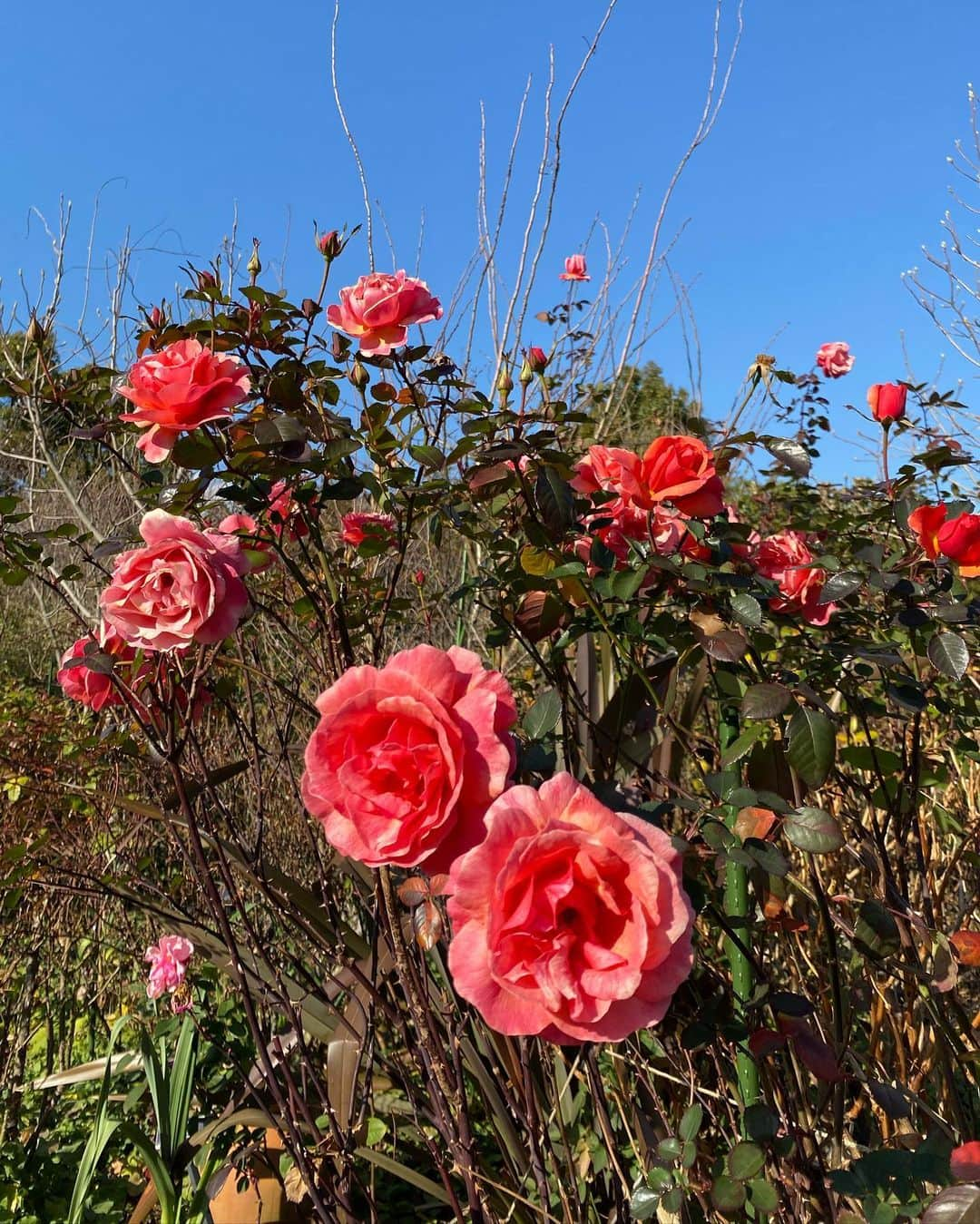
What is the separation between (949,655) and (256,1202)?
5.29ft

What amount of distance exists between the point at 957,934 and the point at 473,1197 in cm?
66

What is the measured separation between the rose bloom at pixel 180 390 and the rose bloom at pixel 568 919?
0.68 metres

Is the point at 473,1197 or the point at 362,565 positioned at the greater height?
the point at 362,565

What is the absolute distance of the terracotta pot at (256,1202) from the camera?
1601 mm

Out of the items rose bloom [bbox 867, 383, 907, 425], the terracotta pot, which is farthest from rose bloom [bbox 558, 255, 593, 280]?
the terracotta pot

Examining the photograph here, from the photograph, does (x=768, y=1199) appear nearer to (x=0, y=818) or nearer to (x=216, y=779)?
(x=216, y=779)

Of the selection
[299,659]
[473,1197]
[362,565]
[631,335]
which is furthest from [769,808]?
[631,335]

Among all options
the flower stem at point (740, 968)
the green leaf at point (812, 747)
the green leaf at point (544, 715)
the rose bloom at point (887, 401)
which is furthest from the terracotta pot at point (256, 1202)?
the rose bloom at point (887, 401)

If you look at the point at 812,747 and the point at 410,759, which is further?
the point at 812,747

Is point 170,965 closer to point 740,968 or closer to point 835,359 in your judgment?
point 740,968

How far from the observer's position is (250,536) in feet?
3.87

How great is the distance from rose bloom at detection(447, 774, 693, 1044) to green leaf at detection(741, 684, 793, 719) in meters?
0.22

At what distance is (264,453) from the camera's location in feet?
3.49

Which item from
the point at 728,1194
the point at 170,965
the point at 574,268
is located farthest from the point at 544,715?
the point at 574,268
